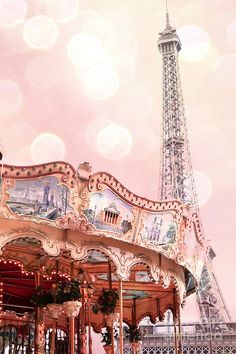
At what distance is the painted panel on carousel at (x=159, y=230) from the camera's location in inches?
467

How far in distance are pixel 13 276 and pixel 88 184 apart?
6.51 meters

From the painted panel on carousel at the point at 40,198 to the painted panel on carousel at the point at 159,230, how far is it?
2137 millimetres

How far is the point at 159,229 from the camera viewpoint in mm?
12164

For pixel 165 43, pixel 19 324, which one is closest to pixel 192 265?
pixel 19 324

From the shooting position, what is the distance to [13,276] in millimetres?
16062

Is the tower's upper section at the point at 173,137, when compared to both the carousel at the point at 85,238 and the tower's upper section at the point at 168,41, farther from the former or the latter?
the carousel at the point at 85,238

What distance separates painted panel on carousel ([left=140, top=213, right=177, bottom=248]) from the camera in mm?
11859

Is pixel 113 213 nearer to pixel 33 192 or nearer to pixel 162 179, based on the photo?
pixel 33 192

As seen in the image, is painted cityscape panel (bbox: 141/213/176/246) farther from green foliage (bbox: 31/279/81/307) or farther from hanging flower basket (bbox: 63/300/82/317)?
hanging flower basket (bbox: 63/300/82/317)

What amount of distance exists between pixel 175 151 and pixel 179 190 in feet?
19.0

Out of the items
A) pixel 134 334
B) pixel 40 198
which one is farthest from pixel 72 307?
pixel 134 334

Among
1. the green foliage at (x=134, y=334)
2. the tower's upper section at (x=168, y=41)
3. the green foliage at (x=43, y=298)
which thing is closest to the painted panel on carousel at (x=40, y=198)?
the green foliage at (x=43, y=298)

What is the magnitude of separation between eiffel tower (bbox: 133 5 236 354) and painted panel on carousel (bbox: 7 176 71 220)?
1261 inches

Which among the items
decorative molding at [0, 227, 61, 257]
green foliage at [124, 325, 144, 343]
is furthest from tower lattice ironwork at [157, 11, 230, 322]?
decorative molding at [0, 227, 61, 257]
